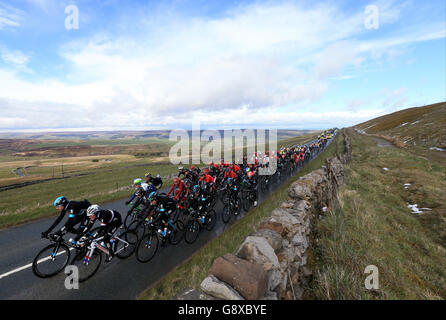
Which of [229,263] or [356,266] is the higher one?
[229,263]

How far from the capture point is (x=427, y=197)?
9.31m

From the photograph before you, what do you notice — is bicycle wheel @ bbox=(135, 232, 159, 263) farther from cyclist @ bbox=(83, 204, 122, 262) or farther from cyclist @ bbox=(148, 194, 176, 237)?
cyclist @ bbox=(83, 204, 122, 262)

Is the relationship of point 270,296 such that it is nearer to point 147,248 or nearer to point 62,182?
point 147,248

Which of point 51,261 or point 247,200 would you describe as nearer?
point 51,261

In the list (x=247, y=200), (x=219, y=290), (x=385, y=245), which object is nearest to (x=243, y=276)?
(x=219, y=290)

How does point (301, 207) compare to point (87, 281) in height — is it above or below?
above

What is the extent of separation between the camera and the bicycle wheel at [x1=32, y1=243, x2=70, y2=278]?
546 centimetres

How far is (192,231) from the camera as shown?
816 cm

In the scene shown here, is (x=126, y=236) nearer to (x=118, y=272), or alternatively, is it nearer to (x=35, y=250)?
(x=118, y=272)

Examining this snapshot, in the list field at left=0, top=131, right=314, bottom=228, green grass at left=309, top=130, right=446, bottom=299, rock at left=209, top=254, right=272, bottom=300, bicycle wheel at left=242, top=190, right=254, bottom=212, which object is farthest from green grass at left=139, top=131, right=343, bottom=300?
field at left=0, top=131, right=314, bottom=228

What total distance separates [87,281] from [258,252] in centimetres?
557
